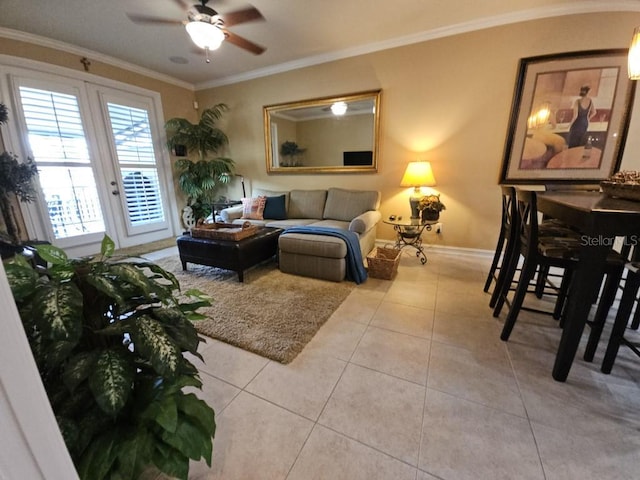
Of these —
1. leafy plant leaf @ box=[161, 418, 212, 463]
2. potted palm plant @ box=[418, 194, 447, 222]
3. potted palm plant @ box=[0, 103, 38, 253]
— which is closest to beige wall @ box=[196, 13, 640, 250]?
potted palm plant @ box=[418, 194, 447, 222]

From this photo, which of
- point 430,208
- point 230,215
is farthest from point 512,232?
point 230,215

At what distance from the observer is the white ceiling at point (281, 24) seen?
2457 mm

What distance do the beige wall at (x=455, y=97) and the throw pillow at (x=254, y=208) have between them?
1098mm

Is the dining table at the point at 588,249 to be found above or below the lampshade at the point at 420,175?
below

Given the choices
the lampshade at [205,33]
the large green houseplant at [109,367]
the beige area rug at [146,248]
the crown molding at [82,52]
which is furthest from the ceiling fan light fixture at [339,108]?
the large green houseplant at [109,367]

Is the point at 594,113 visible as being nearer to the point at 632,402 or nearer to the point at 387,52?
the point at 387,52

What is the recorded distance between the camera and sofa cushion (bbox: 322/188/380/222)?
3.39 metres

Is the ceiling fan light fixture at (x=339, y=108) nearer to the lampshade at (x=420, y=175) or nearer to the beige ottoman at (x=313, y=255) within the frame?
the lampshade at (x=420, y=175)

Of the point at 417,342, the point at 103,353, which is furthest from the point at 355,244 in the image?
the point at 103,353

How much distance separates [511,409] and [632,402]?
1.96 feet

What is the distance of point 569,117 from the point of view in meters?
2.67

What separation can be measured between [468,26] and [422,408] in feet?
12.3

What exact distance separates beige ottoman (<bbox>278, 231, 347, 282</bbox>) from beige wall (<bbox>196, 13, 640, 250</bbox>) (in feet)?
5.02

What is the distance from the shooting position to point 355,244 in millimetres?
2553
